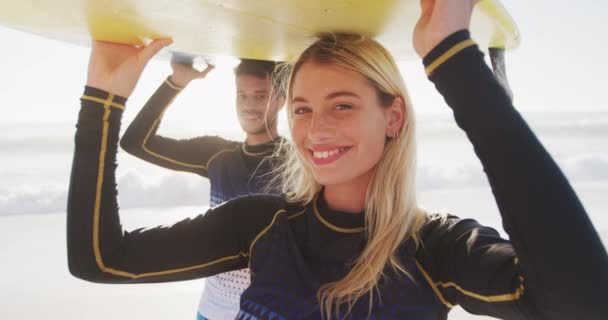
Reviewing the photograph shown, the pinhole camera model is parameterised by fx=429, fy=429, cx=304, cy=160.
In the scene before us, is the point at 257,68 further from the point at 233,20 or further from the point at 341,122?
the point at 341,122

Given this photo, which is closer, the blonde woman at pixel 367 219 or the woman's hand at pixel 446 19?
the blonde woman at pixel 367 219

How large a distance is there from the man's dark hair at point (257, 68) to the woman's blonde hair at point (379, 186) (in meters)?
1.02

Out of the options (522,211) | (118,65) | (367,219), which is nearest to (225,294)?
(367,219)

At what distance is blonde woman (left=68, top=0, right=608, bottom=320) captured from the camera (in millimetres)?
787

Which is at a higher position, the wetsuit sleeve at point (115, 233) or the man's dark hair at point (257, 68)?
the man's dark hair at point (257, 68)

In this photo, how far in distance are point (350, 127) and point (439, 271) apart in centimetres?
47

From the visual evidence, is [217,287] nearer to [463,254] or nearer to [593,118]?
[463,254]

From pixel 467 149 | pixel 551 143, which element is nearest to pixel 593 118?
pixel 551 143

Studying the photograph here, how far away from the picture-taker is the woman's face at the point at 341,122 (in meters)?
1.27

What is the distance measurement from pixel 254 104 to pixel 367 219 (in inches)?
59.4

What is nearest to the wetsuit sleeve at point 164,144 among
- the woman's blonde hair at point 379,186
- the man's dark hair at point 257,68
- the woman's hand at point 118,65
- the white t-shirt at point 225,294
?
the man's dark hair at point 257,68

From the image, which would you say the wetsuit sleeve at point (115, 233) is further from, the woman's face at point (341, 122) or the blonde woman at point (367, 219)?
the woman's face at point (341, 122)

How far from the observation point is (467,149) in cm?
1459

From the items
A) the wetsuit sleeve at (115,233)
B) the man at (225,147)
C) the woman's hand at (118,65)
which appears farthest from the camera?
the man at (225,147)
